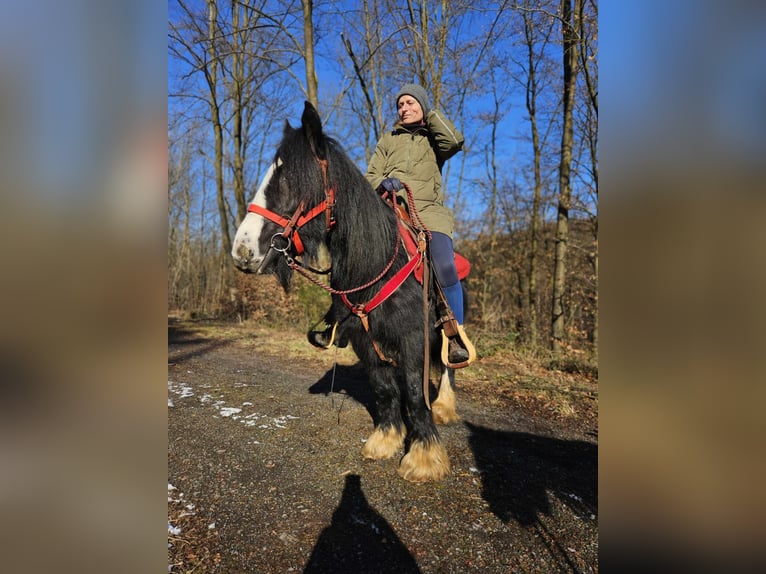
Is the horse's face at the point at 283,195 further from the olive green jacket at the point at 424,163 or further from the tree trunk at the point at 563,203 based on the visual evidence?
the tree trunk at the point at 563,203

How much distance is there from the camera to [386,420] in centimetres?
333

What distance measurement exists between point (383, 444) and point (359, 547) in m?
1.15

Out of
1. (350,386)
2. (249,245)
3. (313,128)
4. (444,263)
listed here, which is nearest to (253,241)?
(249,245)

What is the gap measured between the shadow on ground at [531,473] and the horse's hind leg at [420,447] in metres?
0.36

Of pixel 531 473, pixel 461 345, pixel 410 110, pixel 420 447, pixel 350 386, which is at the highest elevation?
pixel 410 110

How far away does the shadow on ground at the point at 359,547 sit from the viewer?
1.95 meters

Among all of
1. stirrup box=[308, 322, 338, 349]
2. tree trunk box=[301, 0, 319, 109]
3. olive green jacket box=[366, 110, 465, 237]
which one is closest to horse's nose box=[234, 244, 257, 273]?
stirrup box=[308, 322, 338, 349]

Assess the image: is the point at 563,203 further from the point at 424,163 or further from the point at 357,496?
the point at 357,496

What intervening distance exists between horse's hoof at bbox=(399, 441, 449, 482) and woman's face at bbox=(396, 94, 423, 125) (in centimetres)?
277

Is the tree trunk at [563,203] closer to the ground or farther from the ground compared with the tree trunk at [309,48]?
closer to the ground

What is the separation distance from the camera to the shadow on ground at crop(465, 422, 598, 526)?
2.50 meters

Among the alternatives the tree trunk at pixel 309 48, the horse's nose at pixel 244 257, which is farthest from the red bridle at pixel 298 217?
the tree trunk at pixel 309 48
